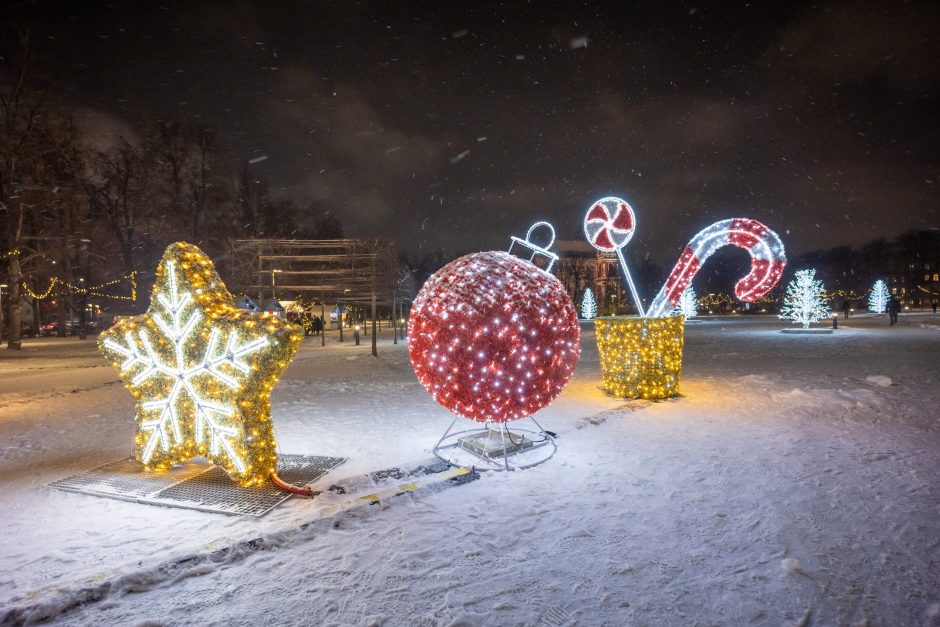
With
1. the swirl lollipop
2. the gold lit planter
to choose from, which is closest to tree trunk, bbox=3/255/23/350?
the swirl lollipop

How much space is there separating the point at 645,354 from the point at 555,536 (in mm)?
5220

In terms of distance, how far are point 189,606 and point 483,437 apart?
3715 mm

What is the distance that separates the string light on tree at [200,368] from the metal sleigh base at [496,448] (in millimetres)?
1862

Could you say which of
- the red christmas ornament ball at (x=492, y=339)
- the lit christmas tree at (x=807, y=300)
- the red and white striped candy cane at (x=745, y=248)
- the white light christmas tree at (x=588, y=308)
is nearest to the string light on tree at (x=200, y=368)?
the red christmas ornament ball at (x=492, y=339)

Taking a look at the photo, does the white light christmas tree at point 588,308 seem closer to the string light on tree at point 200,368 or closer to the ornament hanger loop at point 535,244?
the ornament hanger loop at point 535,244

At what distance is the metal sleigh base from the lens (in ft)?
17.5

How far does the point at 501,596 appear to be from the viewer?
2.97 meters

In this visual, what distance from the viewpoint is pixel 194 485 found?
4777mm

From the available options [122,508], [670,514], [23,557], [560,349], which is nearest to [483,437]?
[560,349]

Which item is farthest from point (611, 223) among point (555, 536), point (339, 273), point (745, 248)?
point (339, 273)

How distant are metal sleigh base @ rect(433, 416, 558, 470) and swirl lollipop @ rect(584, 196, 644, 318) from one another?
118 inches

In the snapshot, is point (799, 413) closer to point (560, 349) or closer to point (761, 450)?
point (761, 450)

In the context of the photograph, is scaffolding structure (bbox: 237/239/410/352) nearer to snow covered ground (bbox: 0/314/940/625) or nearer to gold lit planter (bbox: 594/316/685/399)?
gold lit planter (bbox: 594/316/685/399)

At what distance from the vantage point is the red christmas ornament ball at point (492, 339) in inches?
192
